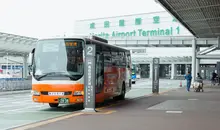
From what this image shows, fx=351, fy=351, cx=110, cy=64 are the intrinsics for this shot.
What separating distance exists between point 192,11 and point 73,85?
46.6ft

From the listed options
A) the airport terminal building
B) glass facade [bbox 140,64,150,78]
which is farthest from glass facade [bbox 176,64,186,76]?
glass facade [bbox 140,64,150,78]

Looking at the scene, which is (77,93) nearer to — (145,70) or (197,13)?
(197,13)

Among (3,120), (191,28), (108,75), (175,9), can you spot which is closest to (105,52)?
(108,75)

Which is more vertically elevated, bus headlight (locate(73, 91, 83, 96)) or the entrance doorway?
the entrance doorway

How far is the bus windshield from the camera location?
14125 mm

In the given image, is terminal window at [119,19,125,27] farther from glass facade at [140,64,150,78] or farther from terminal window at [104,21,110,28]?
glass facade at [140,64,150,78]

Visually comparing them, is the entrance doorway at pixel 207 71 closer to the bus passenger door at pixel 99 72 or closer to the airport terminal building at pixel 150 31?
the airport terminal building at pixel 150 31

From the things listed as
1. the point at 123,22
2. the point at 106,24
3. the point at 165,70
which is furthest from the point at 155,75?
the point at 165,70

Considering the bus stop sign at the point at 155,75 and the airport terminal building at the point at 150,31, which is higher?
the airport terminal building at the point at 150,31

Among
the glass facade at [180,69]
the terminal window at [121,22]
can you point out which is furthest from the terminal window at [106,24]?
the glass facade at [180,69]

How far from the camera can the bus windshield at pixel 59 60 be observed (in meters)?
14.1

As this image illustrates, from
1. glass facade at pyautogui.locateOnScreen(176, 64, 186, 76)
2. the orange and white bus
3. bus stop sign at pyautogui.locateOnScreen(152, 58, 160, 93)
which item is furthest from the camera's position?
glass facade at pyautogui.locateOnScreen(176, 64, 186, 76)

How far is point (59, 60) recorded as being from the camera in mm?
14219

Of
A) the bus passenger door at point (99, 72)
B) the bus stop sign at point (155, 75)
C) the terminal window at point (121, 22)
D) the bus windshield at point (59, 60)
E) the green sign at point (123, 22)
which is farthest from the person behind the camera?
the terminal window at point (121, 22)
